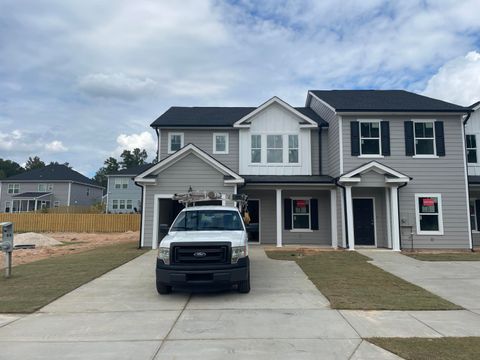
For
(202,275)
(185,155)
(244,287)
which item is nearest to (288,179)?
(185,155)

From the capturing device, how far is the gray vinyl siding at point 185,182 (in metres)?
15.8

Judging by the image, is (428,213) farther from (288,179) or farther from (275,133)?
(275,133)

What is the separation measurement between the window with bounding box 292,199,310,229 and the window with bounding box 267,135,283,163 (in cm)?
229

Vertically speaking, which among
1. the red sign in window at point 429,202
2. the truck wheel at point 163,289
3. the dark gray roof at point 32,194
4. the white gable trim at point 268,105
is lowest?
the truck wheel at point 163,289

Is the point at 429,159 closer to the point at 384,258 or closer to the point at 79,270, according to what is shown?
the point at 384,258

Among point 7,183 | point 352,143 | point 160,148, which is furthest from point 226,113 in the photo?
point 7,183

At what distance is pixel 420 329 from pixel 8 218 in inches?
1361

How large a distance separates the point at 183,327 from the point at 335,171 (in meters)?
12.7

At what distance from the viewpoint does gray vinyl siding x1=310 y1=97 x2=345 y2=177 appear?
652 inches

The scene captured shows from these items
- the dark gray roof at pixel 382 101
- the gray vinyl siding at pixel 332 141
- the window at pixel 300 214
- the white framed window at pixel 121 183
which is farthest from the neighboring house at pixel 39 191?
the gray vinyl siding at pixel 332 141

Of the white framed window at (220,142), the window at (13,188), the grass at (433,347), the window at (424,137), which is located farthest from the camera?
the window at (13,188)

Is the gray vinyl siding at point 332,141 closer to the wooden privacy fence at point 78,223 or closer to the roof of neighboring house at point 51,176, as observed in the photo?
the wooden privacy fence at point 78,223

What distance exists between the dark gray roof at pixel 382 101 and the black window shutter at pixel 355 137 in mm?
694

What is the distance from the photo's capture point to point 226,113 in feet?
66.4
